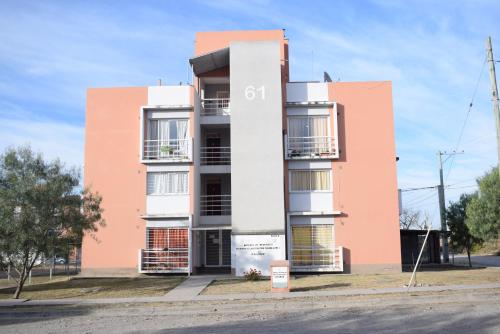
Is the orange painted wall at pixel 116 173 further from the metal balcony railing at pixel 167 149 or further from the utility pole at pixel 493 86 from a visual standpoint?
the utility pole at pixel 493 86

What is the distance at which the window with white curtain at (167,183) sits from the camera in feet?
92.6

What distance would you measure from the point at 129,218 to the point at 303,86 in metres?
11.4

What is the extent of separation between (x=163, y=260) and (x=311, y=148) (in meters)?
9.52

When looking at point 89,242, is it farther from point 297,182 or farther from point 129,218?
point 297,182

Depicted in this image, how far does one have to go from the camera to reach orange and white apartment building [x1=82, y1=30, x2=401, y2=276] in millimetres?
27125

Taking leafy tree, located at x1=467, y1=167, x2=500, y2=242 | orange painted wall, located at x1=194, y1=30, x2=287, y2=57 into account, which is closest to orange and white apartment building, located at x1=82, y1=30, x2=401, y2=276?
orange painted wall, located at x1=194, y1=30, x2=287, y2=57

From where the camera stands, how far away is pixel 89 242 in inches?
1106

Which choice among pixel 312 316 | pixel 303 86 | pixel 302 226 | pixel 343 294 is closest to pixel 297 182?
pixel 302 226

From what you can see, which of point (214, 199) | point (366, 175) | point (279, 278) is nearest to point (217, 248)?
point (214, 199)

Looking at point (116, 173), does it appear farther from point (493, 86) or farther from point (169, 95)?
point (493, 86)

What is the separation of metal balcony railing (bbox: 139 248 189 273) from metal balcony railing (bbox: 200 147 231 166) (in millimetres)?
5312

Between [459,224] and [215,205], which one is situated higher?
[215,205]

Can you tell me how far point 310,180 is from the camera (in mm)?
28219

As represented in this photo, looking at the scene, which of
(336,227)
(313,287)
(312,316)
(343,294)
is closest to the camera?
(312,316)
